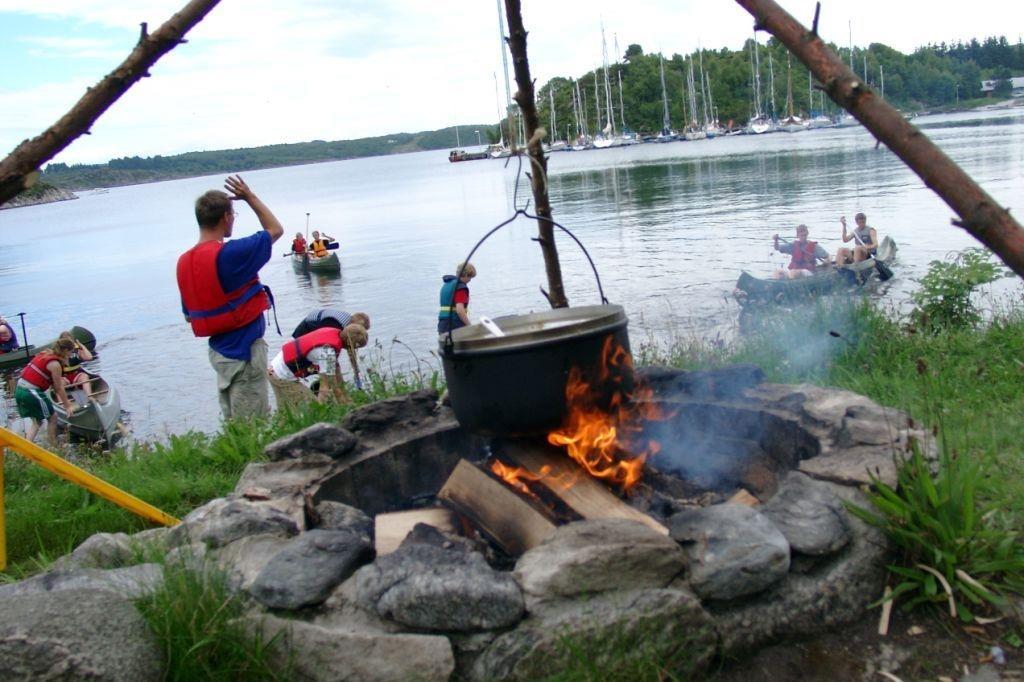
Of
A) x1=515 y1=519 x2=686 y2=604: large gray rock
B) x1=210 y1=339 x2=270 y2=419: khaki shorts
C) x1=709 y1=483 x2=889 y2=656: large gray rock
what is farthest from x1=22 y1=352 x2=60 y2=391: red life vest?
x1=709 y1=483 x2=889 y2=656: large gray rock

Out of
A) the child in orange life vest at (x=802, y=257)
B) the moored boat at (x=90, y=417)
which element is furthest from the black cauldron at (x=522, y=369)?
the child in orange life vest at (x=802, y=257)

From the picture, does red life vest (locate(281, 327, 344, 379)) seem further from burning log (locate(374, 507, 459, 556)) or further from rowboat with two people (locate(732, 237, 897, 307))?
rowboat with two people (locate(732, 237, 897, 307))

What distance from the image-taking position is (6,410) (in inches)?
614

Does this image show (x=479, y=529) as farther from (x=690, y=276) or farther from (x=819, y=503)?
(x=690, y=276)

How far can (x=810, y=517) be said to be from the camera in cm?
311

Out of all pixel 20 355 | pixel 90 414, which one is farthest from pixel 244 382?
pixel 20 355

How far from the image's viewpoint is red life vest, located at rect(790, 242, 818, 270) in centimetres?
1817

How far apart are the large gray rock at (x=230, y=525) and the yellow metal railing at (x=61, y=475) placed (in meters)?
0.78

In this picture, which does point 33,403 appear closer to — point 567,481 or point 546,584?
point 567,481

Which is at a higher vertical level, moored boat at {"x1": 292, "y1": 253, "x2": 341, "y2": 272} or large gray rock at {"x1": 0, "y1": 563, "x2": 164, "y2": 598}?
large gray rock at {"x1": 0, "y1": 563, "x2": 164, "y2": 598}

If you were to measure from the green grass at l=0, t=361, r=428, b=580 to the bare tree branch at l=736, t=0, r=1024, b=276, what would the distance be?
3.94 meters

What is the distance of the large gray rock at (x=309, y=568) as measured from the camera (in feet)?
9.58

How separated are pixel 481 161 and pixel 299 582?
17584 centimetres

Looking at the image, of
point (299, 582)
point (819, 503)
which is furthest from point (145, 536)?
point (819, 503)
